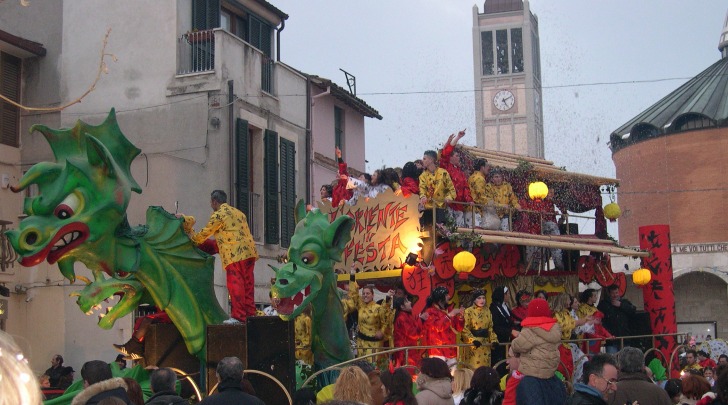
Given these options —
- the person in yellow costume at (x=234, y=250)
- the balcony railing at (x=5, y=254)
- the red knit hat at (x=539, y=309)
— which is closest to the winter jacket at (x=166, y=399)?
the red knit hat at (x=539, y=309)

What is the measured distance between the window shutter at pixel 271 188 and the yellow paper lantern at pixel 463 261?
9.55 m

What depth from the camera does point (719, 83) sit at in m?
40.2

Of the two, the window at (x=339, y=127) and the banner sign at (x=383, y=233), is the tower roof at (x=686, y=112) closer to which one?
the window at (x=339, y=127)

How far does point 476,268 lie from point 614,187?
401 cm

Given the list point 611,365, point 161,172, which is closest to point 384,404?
point 611,365

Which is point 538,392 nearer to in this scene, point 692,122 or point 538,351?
point 538,351

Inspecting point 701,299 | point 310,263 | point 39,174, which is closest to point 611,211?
point 310,263

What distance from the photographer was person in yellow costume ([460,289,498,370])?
13.2 m

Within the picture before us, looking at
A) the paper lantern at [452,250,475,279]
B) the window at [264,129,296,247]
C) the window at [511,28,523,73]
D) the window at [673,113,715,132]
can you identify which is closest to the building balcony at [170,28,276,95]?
the window at [264,129,296,247]

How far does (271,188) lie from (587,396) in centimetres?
1672

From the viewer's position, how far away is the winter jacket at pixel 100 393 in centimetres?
639

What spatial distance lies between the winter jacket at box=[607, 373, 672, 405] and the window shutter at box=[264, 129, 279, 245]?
50.7 feet

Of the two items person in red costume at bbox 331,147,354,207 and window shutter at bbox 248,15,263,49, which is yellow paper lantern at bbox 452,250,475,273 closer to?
person in red costume at bbox 331,147,354,207

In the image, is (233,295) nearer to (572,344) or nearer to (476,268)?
(476,268)
